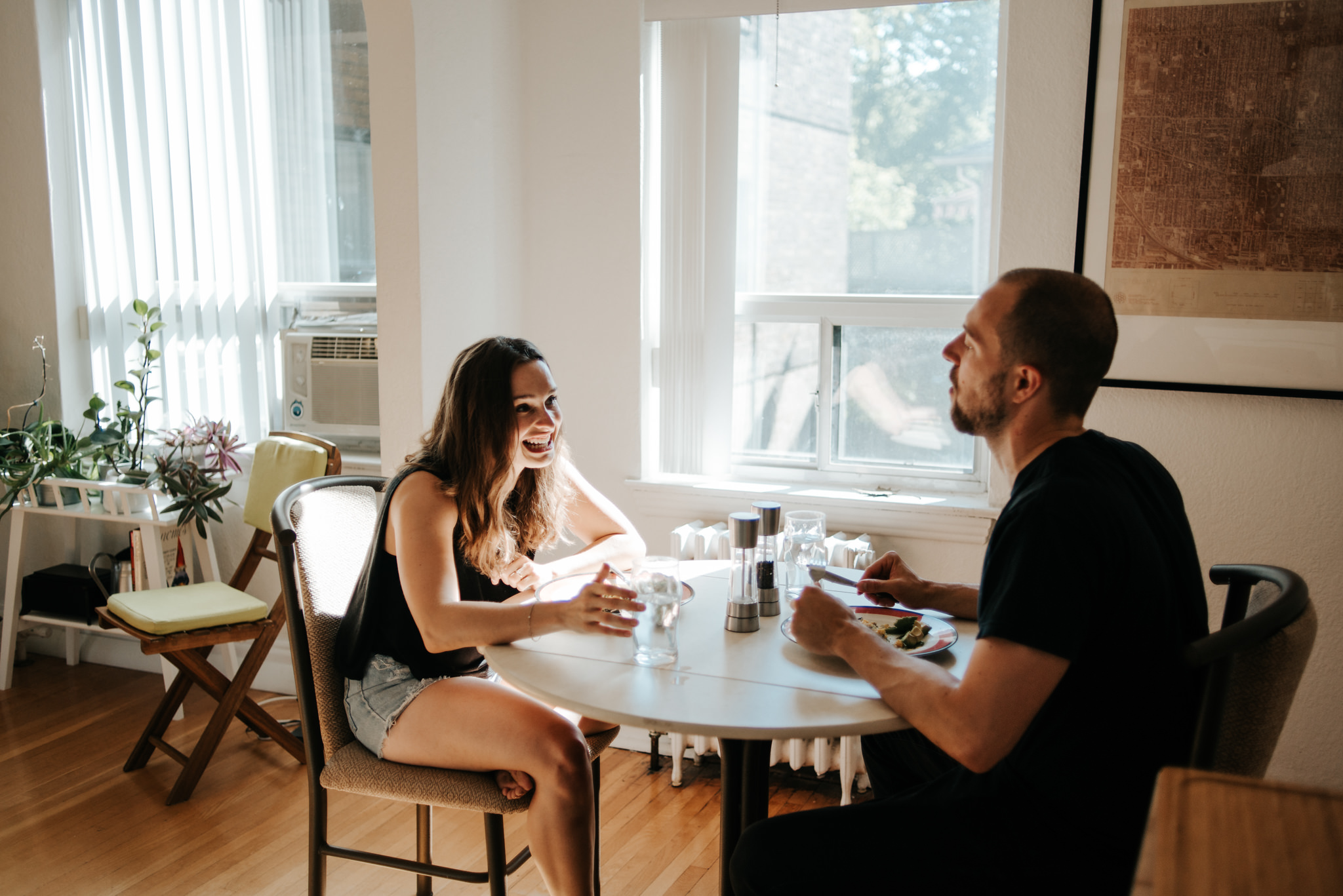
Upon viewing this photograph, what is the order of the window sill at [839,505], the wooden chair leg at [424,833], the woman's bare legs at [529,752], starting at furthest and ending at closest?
the window sill at [839,505], the wooden chair leg at [424,833], the woman's bare legs at [529,752]

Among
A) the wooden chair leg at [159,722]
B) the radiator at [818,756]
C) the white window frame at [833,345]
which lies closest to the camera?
the radiator at [818,756]

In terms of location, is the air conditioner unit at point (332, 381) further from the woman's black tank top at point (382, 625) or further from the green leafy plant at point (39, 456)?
the woman's black tank top at point (382, 625)

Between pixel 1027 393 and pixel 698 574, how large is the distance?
0.86m

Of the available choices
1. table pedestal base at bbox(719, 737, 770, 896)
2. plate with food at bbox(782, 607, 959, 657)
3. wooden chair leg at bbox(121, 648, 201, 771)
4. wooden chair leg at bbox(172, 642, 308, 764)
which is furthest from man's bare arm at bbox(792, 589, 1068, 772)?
wooden chair leg at bbox(121, 648, 201, 771)

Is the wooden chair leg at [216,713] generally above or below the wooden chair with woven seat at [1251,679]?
below

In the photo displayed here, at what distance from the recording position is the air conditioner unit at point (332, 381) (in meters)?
3.42

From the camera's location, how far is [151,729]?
9.64 feet

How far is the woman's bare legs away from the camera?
1.73 m

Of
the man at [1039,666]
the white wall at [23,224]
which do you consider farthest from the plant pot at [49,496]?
the man at [1039,666]

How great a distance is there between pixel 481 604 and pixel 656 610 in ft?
1.15

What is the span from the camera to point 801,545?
6.30ft

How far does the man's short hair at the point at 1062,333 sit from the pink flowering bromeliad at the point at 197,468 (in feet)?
8.66

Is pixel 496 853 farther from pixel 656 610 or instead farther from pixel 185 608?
pixel 185 608

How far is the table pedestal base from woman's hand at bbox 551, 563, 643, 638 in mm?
252
